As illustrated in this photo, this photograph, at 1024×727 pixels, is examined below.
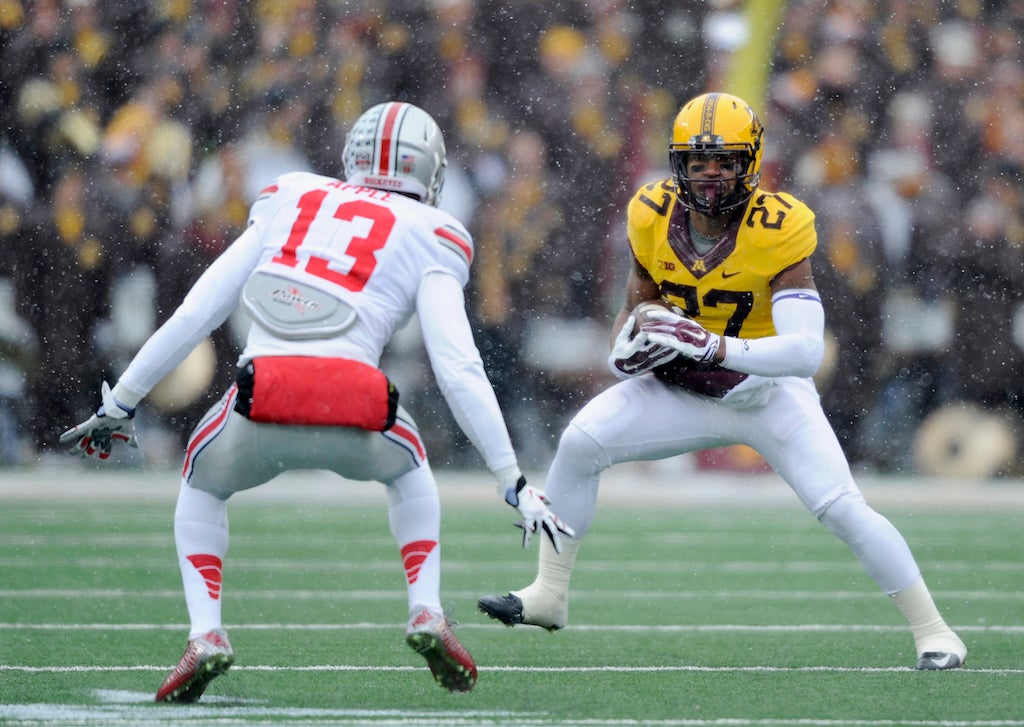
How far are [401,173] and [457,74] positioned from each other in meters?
8.07

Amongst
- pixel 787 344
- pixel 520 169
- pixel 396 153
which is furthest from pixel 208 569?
pixel 520 169

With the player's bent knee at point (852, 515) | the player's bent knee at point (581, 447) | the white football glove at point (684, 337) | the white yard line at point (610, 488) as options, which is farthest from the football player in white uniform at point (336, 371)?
the white yard line at point (610, 488)

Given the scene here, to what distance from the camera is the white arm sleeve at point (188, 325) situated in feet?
12.5

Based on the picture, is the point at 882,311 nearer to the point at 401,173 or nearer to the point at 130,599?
the point at 130,599

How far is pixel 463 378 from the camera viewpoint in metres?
3.72

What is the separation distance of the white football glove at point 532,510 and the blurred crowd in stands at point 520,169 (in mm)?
7645

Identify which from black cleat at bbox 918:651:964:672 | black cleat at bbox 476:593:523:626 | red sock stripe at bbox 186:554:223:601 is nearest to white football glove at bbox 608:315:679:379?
black cleat at bbox 476:593:523:626

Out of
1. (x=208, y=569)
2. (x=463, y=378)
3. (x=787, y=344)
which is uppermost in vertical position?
(x=463, y=378)

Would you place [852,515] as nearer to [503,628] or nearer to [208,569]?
[503,628]

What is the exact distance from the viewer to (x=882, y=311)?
1184 cm

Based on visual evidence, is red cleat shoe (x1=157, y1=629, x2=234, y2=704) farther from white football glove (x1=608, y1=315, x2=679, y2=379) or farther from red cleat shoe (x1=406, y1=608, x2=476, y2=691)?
white football glove (x1=608, y1=315, x2=679, y2=379)

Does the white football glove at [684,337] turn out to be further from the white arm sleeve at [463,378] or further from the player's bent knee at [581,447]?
the white arm sleeve at [463,378]

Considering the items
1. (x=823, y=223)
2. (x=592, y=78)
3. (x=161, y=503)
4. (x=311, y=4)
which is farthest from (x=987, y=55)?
(x=161, y=503)

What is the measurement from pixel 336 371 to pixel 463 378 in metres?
0.26
